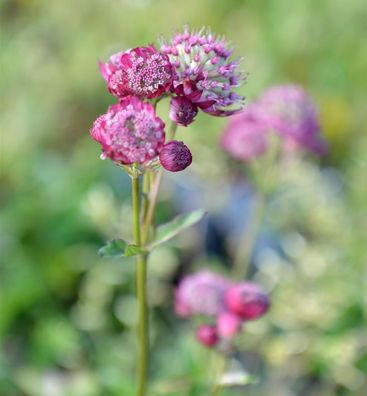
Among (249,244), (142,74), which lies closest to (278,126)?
(249,244)

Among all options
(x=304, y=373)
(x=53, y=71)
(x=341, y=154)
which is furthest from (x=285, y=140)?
(x=53, y=71)

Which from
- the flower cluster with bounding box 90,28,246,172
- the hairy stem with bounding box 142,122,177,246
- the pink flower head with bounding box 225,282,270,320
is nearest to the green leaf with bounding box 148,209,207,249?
the hairy stem with bounding box 142,122,177,246

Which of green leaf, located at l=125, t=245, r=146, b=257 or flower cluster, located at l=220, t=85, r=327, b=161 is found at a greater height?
flower cluster, located at l=220, t=85, r=327, b=161

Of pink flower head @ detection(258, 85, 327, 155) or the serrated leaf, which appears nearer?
the serrated leaf

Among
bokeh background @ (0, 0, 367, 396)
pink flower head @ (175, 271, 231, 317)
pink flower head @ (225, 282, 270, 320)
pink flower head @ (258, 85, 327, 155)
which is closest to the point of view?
pink flower head @ (225, 282, 270, 320)

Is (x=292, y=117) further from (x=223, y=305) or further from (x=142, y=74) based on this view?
(x=142, y=74)

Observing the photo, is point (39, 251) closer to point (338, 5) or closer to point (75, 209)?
point (75, 209)

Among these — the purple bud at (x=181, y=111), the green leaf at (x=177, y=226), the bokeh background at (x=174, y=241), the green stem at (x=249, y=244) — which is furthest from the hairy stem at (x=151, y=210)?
the green stem at (x=249, y=244)

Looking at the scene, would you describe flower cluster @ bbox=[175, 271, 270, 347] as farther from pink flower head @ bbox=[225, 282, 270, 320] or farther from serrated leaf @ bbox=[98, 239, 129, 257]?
serrated leaf @ bbox=[98, 239, 129, 257]
